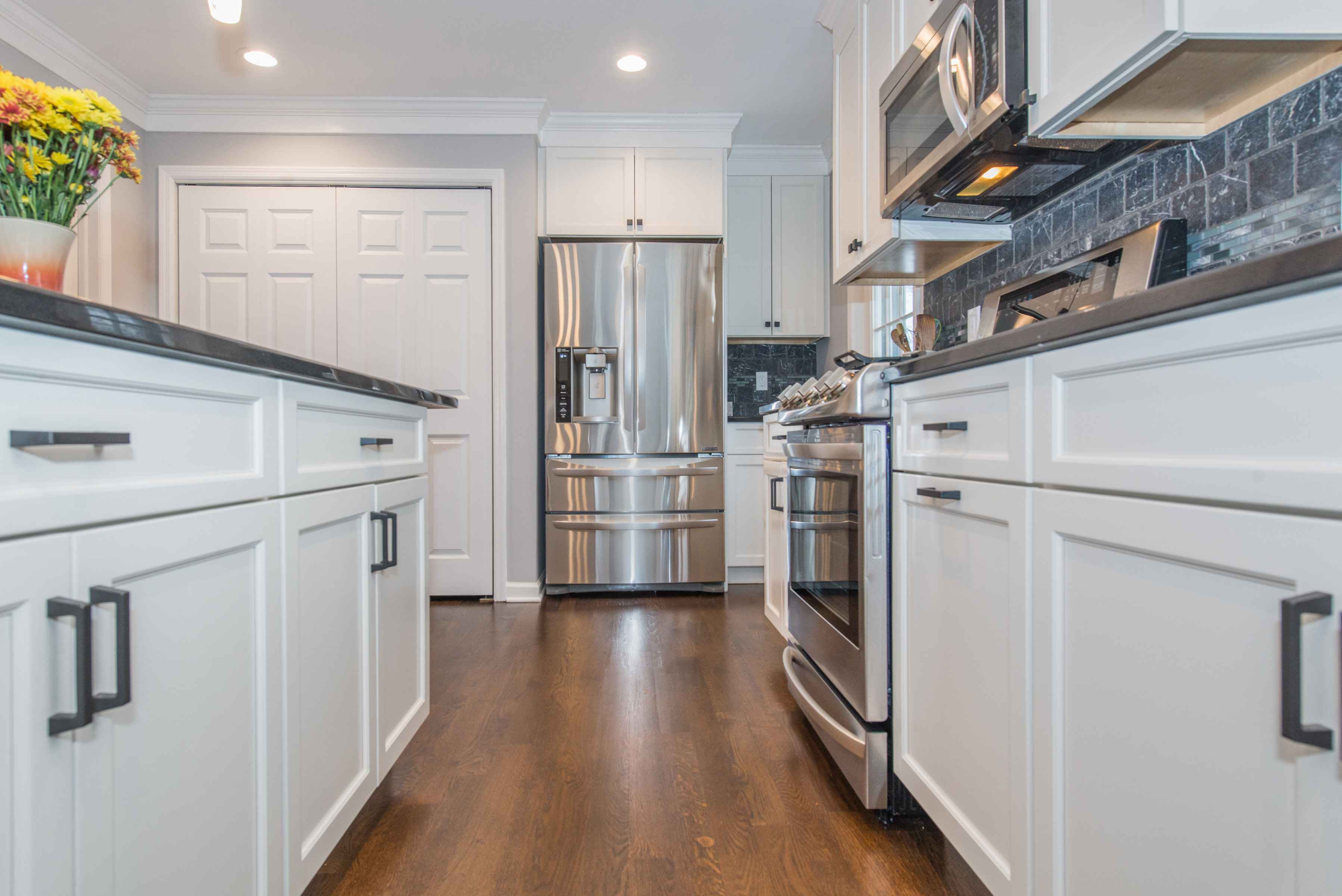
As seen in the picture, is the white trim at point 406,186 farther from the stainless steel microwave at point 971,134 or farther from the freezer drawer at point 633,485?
the stainless steel microwave at point 971,134

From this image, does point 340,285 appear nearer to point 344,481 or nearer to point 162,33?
point 162,33

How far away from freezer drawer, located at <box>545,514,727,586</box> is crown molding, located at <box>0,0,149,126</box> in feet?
9.21

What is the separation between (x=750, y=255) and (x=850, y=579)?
2.85 meters

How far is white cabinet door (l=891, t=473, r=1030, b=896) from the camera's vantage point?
3.02 ft

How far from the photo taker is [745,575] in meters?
3.83

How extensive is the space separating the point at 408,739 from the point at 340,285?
8.61 ft

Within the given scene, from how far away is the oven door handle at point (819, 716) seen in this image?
4.64 feet

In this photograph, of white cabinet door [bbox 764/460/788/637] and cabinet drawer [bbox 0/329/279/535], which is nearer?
cabinet drawer [bbox 0/329/279/535]

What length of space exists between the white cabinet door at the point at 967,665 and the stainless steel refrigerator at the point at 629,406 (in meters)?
2.18

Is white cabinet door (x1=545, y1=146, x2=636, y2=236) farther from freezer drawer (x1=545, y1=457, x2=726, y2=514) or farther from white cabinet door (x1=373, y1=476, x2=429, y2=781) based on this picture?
white cabinet door (x1=373, y1=476, x2=429, y2=781)

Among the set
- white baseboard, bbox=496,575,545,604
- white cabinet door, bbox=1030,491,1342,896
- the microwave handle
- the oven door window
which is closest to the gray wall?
white baseboard, bbox=496,575,545,604

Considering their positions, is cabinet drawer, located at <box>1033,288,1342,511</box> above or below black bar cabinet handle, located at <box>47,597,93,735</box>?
above

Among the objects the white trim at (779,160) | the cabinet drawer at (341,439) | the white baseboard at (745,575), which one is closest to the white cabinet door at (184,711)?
the cabinet drawer at (341,439)

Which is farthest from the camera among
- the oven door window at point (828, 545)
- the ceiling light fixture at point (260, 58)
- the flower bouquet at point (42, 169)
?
the ceiling light fixture at point (260, 58)
